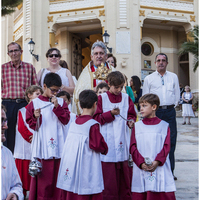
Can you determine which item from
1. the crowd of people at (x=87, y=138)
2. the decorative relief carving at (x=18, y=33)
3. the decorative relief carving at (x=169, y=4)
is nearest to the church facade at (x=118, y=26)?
the decorative relief carving at (x=169, y=4)

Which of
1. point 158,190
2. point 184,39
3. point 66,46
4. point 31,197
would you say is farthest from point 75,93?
point 184,39

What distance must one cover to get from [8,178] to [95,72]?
2944 mm

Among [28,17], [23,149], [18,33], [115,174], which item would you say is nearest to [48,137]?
[23,149]

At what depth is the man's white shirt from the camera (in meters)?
5.17

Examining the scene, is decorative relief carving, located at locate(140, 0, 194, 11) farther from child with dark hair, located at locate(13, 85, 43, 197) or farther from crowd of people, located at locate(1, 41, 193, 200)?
child with dark hair, located at locate(13, 85, 43, 197)

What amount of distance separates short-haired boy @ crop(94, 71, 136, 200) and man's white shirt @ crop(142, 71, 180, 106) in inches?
53.6

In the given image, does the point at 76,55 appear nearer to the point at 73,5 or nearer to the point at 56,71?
the point at 73,5

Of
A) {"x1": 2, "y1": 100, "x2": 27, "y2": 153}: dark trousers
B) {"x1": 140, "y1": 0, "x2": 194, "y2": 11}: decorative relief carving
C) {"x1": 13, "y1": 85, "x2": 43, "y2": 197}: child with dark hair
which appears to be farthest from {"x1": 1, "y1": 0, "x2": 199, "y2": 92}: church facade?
{"x1": 13, "y1": 85, "x2": 43, "y2": 197}: child with dark hair

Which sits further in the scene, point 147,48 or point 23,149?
point 147,48

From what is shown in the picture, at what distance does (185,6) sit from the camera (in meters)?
18.5

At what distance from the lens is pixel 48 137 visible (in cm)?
363

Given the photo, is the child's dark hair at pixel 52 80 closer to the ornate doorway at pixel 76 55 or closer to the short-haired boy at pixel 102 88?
the short-haired boy at pixel 102 88

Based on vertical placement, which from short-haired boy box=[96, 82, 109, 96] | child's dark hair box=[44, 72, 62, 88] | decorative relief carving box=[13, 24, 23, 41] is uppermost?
decorative relief carving box=[13, 24, 23, 41]

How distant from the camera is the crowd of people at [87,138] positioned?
306cm
